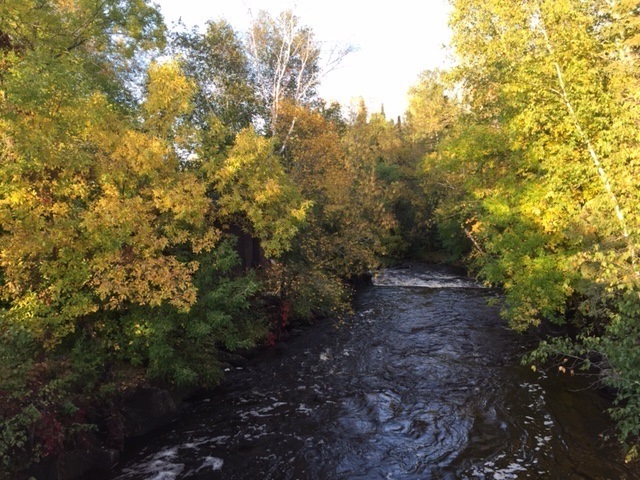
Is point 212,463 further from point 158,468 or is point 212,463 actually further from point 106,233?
point 106,233

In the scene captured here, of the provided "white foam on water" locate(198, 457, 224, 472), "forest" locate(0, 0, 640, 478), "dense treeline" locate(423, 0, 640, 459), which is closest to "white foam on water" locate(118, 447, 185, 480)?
"white foam on water" locate(198, 457, 224, 472)

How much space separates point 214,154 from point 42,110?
7291 mm

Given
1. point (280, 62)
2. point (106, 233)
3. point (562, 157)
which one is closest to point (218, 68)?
point (280, 62)

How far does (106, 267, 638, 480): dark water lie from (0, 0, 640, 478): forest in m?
1.09

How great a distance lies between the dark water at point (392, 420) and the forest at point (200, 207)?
1095mm

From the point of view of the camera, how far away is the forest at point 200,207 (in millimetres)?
9406

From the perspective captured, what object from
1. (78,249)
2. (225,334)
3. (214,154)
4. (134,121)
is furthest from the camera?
(214,154)

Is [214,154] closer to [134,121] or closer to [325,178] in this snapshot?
[134,121]

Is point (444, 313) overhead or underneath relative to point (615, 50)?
underneath

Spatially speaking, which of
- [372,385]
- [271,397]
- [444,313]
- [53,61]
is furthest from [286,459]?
[444,313]

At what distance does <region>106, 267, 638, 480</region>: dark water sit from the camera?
9.95 m

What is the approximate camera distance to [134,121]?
13.9 meters

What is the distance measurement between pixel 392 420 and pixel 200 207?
8218 millimetres

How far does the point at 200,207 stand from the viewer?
1340 centimetres
